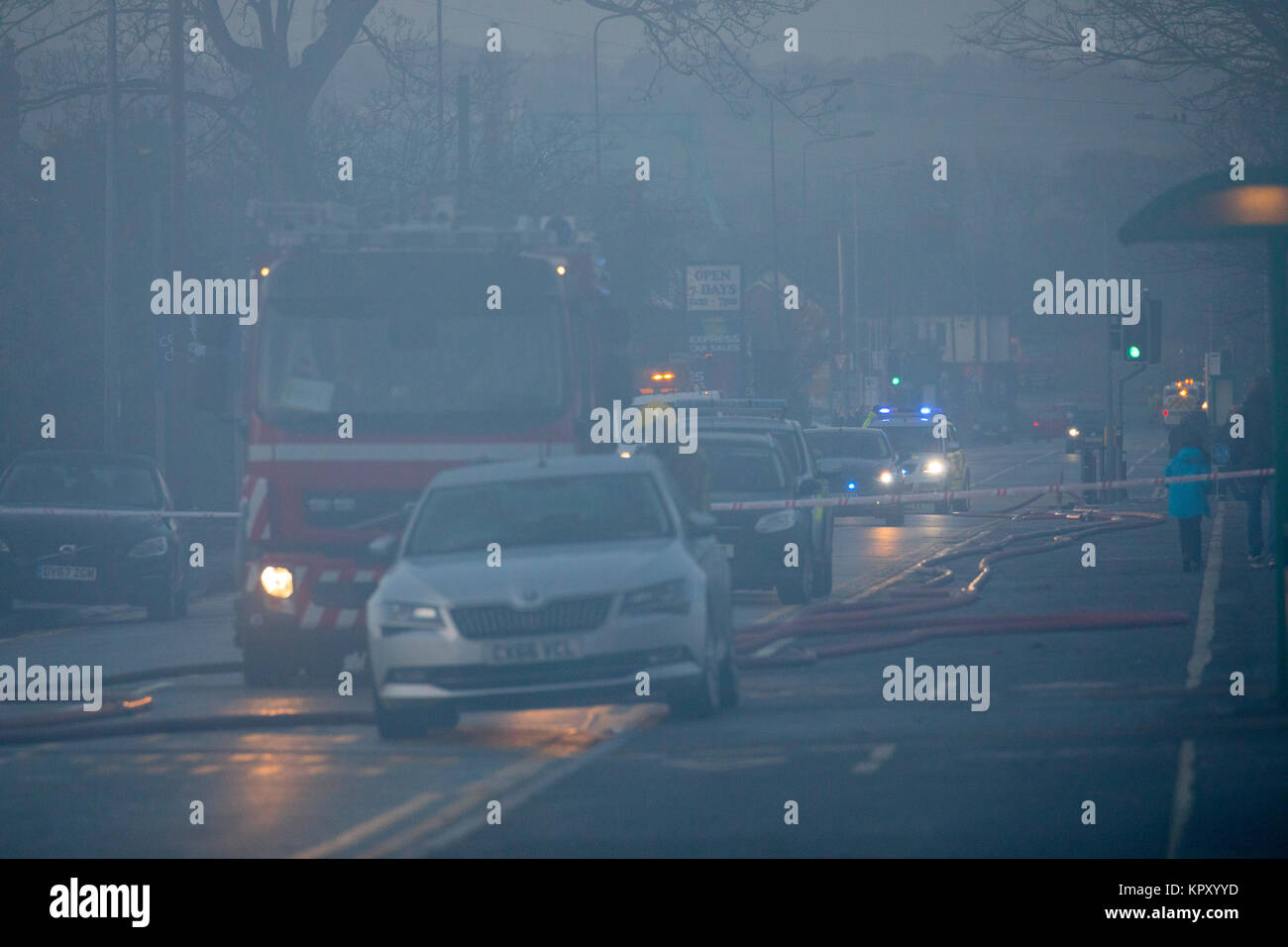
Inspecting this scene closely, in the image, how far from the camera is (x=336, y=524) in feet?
46.6

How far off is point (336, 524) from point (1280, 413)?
20.6 feet

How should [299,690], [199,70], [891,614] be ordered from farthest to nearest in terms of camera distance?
[199,70] < [891,614] < [299,690]

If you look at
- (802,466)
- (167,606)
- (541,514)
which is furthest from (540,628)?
(802,466)

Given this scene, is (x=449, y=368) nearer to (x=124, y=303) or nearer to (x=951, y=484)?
(x=124, y=303)

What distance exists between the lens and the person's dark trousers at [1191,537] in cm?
2344

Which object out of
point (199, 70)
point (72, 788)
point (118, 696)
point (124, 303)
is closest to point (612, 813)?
point (72, 788)

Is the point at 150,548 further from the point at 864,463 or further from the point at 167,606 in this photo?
the point at 864,463

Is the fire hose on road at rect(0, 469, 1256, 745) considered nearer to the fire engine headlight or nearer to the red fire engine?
the fire engine headlight

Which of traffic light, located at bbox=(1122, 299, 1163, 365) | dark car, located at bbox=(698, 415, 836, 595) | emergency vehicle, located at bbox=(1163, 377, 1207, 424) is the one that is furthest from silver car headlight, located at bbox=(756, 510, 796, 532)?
emergency vehicle, located at bbox=(1163, 377, 1207, 424)

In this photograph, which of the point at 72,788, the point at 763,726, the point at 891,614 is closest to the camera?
the point at 72,788

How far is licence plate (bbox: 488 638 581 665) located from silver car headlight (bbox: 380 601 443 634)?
1.50 feet

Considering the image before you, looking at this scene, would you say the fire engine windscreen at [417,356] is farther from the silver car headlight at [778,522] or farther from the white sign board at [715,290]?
the white sign board at [715,290]

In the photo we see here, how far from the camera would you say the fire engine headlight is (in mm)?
14000
